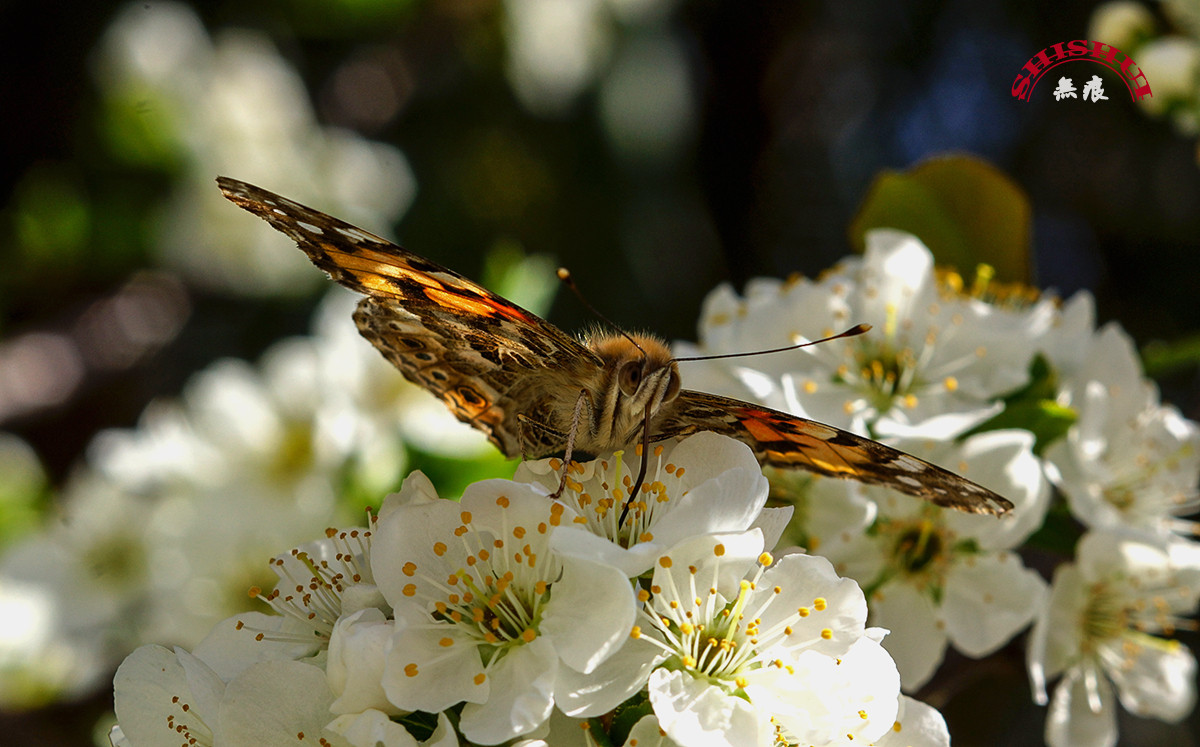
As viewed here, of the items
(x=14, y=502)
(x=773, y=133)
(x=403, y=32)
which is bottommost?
(x=14, y=502)

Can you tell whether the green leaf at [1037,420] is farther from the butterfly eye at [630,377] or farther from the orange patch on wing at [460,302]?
the orange patch on wing at [460,302]

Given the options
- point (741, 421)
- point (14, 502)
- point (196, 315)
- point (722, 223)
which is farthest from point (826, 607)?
point (722, 223)

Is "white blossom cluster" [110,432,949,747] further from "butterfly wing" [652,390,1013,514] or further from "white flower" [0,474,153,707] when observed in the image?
"white flower" [0,474,153,707]

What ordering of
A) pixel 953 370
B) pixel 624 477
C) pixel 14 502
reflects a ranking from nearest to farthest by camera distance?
pixel 624 477 < pixel 953 370 < pixel 14 502

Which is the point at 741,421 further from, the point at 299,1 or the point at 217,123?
the point at 299,1

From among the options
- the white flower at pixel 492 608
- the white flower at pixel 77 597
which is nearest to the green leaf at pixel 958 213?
the white flower at pixel 492 608
